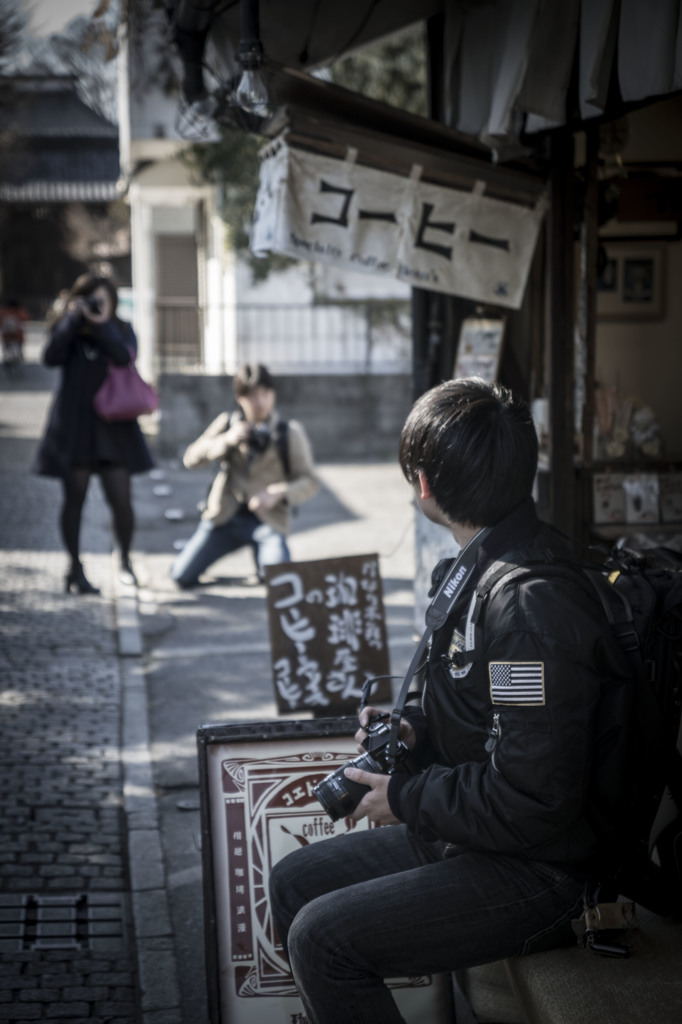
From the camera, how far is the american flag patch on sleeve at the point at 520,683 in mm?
2162

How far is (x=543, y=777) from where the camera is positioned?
7.06ft

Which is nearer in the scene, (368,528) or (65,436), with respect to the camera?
(65,436)

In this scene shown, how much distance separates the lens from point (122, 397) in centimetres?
752

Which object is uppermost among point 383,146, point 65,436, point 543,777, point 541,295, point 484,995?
point 383,146

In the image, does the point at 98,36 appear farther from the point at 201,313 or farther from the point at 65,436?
the point at 201,313

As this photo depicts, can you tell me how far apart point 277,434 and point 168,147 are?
11.2 m

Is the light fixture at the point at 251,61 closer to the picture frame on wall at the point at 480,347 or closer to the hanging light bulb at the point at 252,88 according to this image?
the hanging light bulb at the point at 252,88

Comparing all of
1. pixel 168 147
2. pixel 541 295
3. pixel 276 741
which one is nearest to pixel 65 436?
pixel 541 295

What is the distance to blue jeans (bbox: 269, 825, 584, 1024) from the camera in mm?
2295

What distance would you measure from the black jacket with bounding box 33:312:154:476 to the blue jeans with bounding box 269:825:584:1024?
5.61m

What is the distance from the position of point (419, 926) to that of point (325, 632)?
266cm

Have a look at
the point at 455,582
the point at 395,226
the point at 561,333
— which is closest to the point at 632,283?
the point at 561,333

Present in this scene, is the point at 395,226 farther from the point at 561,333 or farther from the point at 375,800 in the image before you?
the point at 375,800

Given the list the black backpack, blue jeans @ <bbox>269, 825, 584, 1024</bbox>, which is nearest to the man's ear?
the black backpack
